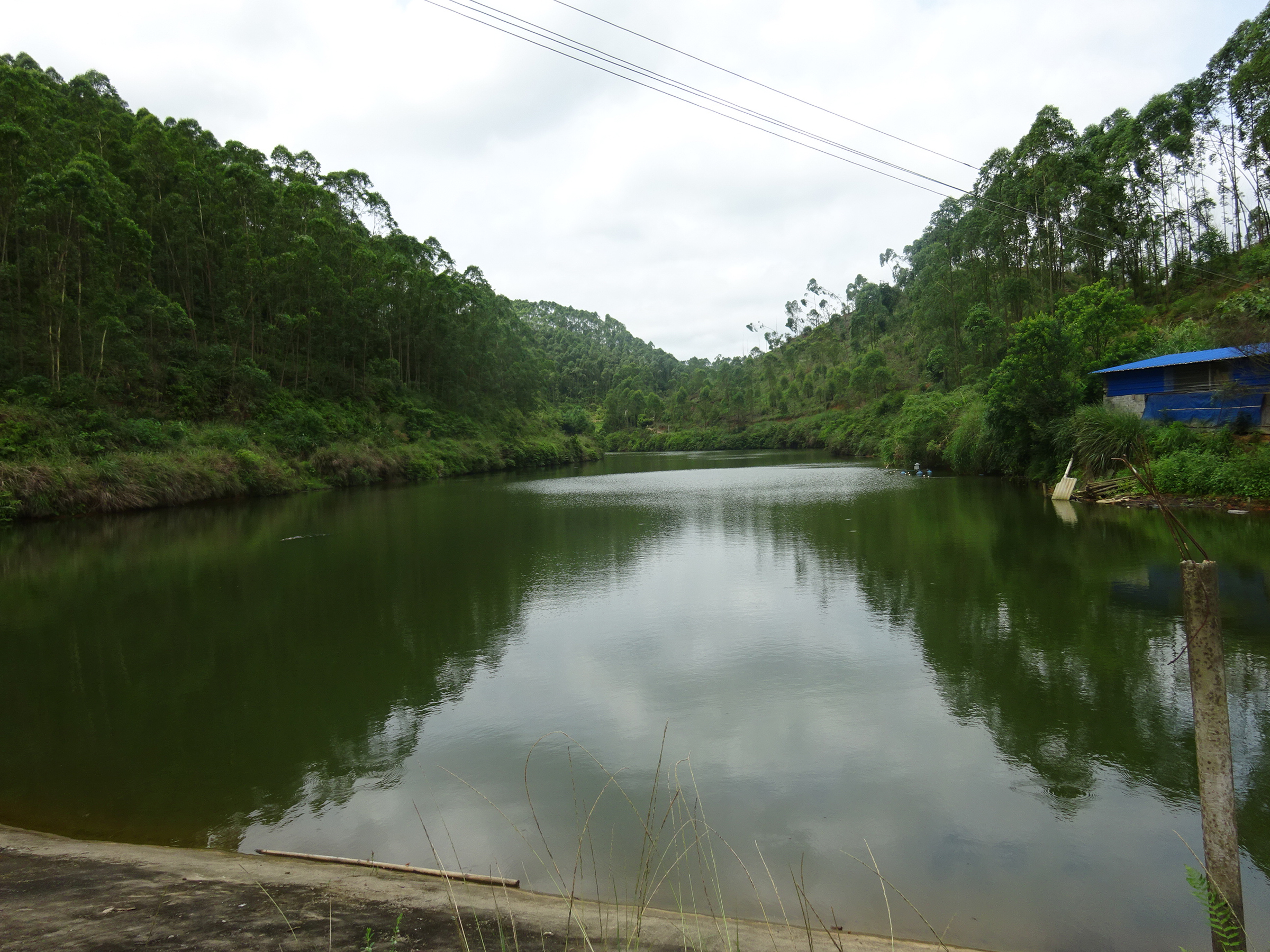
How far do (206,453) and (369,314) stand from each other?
730 inches

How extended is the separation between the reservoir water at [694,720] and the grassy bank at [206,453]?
26.1 ft

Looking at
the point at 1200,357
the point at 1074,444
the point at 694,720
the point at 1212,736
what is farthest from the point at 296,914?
the point at 1200,357

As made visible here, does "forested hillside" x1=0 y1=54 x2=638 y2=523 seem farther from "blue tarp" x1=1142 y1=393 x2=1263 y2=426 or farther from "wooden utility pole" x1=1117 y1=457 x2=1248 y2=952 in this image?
"blue tarp" x1=1142 y1=393 x2=1263 y2=426

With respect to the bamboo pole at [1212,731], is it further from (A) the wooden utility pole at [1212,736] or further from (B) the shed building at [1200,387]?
(B) the shed building at [1200,387]

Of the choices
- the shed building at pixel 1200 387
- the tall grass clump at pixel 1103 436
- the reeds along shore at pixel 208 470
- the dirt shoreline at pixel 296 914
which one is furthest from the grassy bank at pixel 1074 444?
the reeds along shore at pixel 208 470

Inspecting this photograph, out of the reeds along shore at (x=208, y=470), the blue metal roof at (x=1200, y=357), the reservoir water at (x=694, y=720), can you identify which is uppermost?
the blue metal roof at (x=1200, y=357)

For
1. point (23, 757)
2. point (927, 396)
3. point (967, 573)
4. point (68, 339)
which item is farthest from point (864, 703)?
point (927, 396)

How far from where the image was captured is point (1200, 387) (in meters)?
18.8

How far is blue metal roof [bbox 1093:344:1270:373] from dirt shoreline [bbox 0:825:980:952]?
19970 millimetres

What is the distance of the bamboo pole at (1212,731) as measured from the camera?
2861 mm

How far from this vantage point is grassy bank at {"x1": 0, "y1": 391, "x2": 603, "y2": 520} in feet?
64.0

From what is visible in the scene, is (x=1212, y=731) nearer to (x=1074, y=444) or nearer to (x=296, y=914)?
(x=296, y=914)

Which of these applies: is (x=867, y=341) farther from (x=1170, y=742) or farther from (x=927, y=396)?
(x=1170, y=742)

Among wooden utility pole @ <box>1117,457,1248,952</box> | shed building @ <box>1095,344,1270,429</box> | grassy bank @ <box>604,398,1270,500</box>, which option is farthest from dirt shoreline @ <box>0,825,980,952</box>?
shed building @ <box>1095,344,1270,429</box>
